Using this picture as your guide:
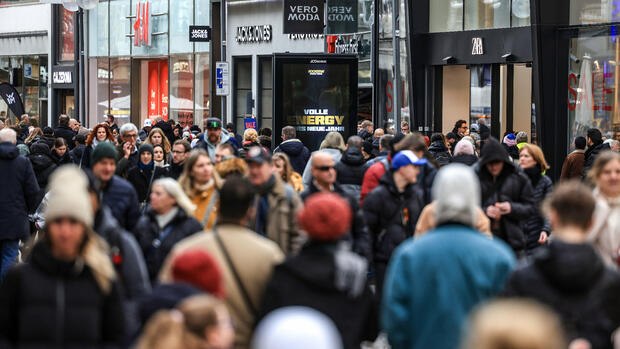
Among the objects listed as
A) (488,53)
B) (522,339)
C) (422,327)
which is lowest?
(422,327)

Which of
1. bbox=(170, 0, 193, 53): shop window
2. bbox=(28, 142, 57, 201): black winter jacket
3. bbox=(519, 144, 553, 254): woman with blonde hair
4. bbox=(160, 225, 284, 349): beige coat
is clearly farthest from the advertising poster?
bbox=(170, 0, 193, 53): shop window

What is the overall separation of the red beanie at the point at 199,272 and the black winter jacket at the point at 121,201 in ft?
13.5

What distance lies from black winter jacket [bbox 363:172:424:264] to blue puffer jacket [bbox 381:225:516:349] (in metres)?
3.79

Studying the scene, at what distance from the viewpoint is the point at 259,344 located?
134 inches

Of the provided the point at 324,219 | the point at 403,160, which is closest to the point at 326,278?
the point at 324,219

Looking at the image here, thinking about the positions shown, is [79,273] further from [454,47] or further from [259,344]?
[454,47]

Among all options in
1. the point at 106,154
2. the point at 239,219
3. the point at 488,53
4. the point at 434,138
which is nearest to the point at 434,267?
the point at 239,219

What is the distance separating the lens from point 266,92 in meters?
37.2

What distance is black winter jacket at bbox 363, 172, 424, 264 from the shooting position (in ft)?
31.4

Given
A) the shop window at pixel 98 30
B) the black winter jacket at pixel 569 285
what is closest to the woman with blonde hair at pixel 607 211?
the black winter jacket at pixel 569 285

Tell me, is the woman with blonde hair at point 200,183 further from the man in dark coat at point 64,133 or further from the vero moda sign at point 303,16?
the vero moda sign at point 303,16

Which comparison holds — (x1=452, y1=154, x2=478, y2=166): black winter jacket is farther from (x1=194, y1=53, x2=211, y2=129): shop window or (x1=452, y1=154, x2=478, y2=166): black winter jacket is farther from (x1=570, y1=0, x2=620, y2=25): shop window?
(x1=194, y1=53, x2=211, y2=129): shop window

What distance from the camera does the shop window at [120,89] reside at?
46500 millimetres

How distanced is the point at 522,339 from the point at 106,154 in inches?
252
